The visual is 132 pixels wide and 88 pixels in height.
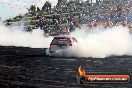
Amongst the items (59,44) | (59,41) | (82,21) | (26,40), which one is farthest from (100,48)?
A: (82,21)

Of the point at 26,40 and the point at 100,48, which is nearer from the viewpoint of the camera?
the point at 100,48

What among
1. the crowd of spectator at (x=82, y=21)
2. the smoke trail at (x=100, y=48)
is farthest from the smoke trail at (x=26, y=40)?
the smoke trail at (x=100, y=48)

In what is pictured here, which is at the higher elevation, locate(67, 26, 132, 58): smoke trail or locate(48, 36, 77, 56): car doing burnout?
locate(48, 36, 77, 56): car doing burnout

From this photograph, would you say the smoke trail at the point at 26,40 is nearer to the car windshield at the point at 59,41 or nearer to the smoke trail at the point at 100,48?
the smoke trail at the point at 100,48

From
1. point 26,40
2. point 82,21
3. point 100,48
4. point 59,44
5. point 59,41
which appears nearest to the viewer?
point 59,44

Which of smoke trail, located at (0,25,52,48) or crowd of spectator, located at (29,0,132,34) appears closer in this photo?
smoke trail, located at (0,25,52,48)

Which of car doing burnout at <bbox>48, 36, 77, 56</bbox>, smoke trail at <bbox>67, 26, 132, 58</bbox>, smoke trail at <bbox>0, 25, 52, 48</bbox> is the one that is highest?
car doing burnout at <bbox>48, 36, 77, 56</bbox>

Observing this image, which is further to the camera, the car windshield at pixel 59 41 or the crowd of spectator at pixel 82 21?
the crowd of spectator at pixel 82 21

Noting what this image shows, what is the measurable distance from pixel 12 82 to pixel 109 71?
554 cm

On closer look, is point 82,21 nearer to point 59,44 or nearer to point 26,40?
point 26,40

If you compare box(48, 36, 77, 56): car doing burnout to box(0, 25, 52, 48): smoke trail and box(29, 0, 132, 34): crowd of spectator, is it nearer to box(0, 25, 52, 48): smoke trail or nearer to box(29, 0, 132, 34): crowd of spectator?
box(0, 25, 52, 48): smoke trail

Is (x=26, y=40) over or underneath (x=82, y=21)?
underneath

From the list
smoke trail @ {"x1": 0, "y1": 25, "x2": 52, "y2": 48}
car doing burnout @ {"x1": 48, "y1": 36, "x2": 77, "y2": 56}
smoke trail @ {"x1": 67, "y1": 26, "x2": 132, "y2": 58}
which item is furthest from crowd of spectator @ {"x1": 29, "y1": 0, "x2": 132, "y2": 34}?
car doing burnout @ {"x1": 48, "y1": 36, "x2": 77, "y2": 56}

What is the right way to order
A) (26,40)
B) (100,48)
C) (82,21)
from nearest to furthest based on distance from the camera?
(100,48), (26,40), (82,21)
